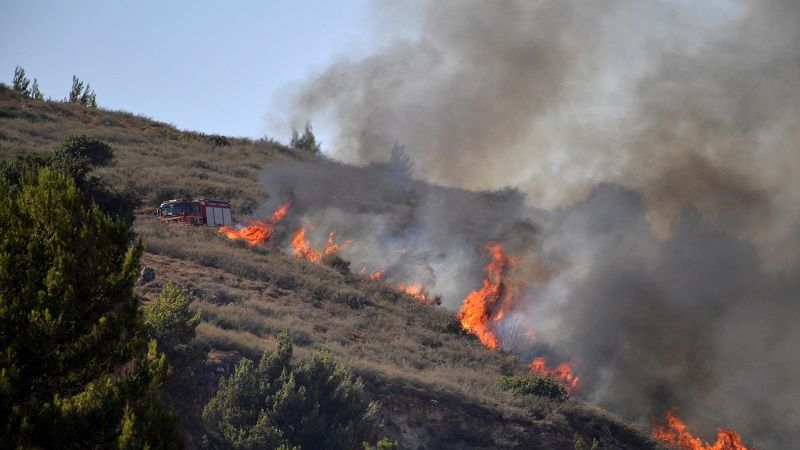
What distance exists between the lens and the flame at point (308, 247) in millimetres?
59625

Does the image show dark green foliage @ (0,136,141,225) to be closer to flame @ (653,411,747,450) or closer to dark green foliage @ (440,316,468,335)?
dark green foliage @ (440,316,468,335)

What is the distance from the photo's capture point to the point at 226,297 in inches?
1801

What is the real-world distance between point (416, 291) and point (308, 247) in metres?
8.22

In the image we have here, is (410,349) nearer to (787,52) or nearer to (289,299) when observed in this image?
(289,299)

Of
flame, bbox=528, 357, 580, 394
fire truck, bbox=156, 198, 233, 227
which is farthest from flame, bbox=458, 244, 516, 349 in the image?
fire truck, bbox=156, 198, 233, 227

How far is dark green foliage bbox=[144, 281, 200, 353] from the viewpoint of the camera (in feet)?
105

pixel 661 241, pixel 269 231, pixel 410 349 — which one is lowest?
pixel 410 349

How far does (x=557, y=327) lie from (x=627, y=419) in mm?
7118

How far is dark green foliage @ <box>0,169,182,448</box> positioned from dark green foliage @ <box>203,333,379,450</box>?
11.9 metres

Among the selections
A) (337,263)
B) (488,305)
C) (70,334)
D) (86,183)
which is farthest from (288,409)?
(337,263)

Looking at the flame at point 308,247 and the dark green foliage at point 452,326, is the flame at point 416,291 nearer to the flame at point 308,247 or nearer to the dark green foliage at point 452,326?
the dark green foliage at point 452,326

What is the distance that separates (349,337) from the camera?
4569cm

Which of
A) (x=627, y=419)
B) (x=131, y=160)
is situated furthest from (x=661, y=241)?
(x=131, y=160)

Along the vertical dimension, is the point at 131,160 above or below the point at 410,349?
above
